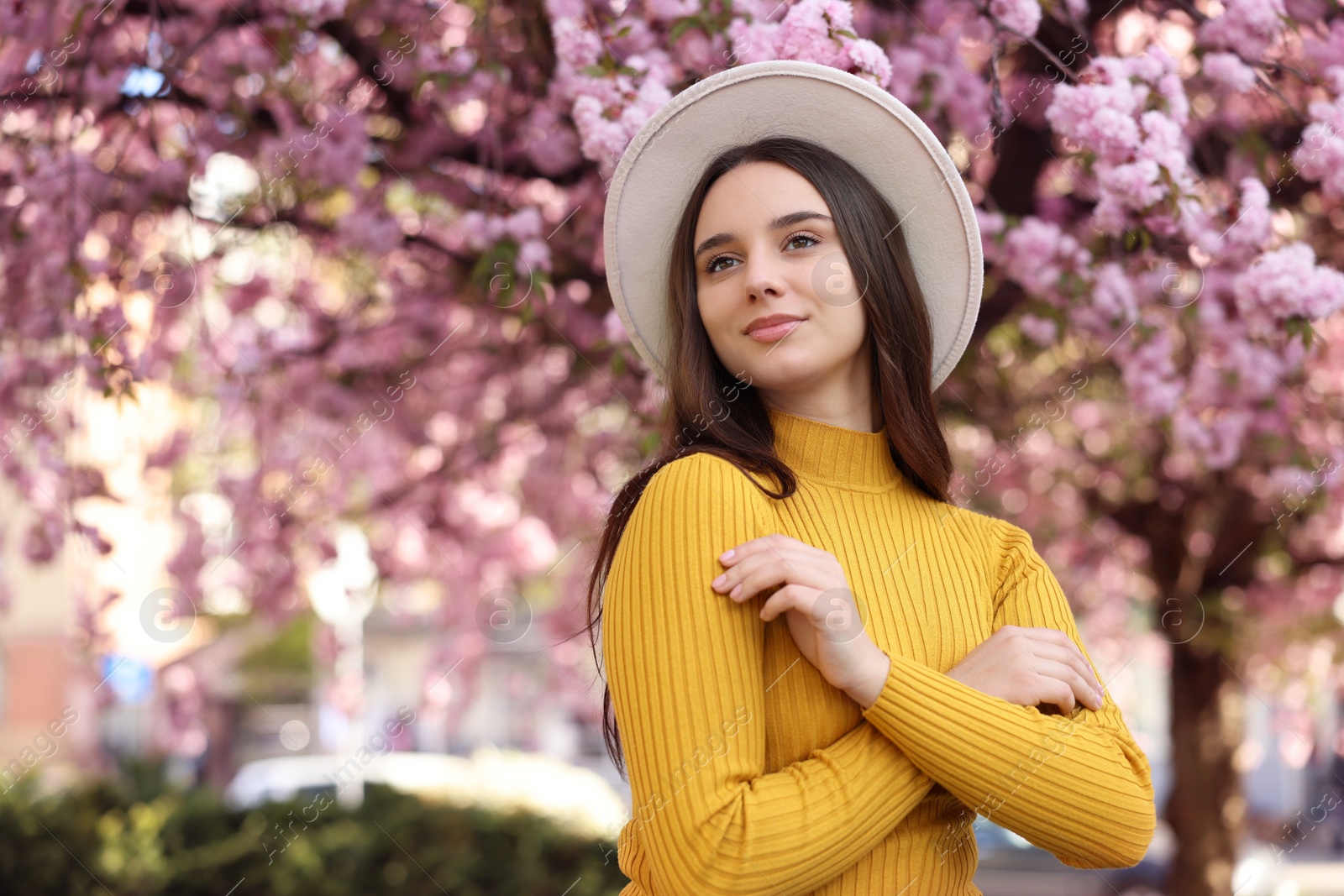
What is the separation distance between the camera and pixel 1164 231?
7.02 feet

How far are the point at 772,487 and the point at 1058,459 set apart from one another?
430cm

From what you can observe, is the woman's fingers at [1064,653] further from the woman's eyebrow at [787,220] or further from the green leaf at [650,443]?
the green leaf at [650,443]

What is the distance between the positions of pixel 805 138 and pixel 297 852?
4.39 meters

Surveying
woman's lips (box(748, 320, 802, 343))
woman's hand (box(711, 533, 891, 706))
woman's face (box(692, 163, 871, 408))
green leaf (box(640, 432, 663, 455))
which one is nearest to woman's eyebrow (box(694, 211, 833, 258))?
woman's face (box(692, 163, 871, 408))

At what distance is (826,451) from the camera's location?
144cm

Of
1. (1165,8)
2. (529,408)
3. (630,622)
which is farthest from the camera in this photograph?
(529,408)

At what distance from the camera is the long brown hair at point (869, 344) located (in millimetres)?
1414

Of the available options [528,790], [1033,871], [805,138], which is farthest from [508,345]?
[1033,871]

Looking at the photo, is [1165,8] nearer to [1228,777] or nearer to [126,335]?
[126,335]

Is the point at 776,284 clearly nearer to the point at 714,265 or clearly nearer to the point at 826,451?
the point at 714,265

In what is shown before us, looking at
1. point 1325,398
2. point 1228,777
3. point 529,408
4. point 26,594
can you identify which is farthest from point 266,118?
point 26,594

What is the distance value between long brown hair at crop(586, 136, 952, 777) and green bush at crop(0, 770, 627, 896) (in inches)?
144

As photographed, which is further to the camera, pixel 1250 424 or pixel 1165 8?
pixel 1250 424

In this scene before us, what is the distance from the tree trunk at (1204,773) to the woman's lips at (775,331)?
433 centimetres
